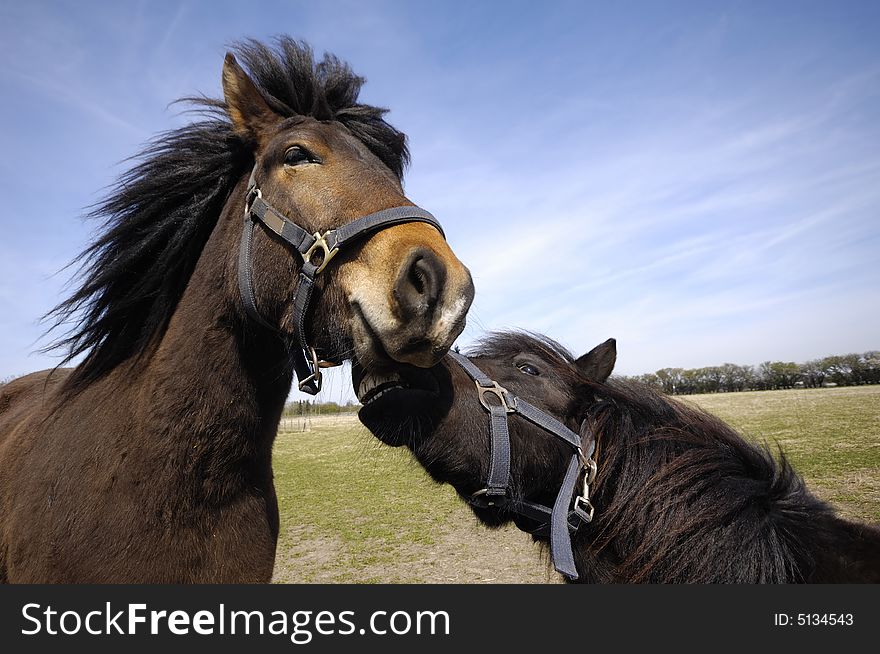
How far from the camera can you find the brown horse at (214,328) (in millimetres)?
2092

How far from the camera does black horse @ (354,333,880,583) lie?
98.7 inches

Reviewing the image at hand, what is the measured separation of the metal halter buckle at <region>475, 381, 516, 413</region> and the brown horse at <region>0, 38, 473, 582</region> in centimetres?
82

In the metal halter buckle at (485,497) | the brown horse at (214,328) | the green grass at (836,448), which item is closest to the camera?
the brown horse at (214,328)

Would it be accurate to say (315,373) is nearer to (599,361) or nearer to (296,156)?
(296,156)

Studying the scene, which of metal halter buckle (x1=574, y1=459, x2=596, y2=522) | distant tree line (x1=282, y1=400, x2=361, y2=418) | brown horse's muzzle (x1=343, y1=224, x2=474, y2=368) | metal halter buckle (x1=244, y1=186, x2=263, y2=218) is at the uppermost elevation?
metal halter buckle (x1=244, y1=186, x2=263, y2=218)

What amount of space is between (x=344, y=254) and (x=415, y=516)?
11.4m

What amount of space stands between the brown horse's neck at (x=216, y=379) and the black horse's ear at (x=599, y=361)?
205cm

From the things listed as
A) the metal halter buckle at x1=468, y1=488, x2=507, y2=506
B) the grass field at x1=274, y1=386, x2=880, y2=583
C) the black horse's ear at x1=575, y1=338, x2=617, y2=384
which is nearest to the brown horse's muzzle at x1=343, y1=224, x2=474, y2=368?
the metal halter buckle at x1=468, y1=488, x2=507, y2=506

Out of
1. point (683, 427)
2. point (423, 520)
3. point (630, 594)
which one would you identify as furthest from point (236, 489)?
point (423, 520)

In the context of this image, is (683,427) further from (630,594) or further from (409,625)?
(409,625)

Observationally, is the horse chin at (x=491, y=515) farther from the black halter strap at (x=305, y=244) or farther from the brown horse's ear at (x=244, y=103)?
the brown horse's ear at (x=244, y=103)

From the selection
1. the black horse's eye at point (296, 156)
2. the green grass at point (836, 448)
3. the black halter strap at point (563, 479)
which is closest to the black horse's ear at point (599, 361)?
the black halter strap at point (563, 479)

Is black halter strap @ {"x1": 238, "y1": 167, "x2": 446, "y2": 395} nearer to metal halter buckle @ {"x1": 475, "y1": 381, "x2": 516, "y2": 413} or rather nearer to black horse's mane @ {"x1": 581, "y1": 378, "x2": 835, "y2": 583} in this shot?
metal halter buckle @ {"x1": 475, "y1": 381, "x2": 516, "y2": 413}

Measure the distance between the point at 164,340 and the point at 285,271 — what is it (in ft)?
2.78
